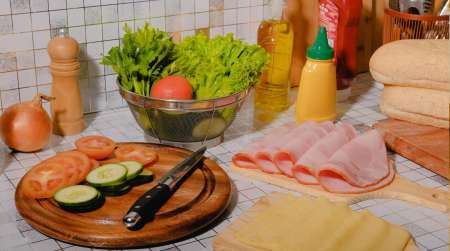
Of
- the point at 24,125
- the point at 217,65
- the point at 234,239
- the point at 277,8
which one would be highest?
the point at 277,8

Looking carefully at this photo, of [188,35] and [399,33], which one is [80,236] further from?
[399,33]

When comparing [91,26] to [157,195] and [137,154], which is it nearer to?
[137,154]

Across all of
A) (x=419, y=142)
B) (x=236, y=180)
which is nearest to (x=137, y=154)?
(x=236, y=180)

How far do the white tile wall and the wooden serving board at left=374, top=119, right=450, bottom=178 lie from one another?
0.46 meters

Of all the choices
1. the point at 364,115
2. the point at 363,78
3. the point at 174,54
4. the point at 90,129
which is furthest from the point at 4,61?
the point at 363,78

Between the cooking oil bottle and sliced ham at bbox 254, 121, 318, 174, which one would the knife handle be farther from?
the cooking oil bottle

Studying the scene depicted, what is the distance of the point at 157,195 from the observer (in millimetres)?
1168

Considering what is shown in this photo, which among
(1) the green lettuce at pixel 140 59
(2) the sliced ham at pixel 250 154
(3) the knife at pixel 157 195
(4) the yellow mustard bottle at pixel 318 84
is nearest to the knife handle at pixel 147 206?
(3) the knife at pixel 157 195

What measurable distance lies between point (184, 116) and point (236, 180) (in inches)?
6.4

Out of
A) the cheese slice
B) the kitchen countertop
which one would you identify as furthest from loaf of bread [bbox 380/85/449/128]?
the cheese slice

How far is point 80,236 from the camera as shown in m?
1.10

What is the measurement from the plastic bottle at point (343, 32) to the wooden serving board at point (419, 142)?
0.85 feet

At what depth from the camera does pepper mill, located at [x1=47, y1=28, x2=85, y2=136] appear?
4.81 ft

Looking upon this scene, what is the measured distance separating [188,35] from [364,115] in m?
0.45
